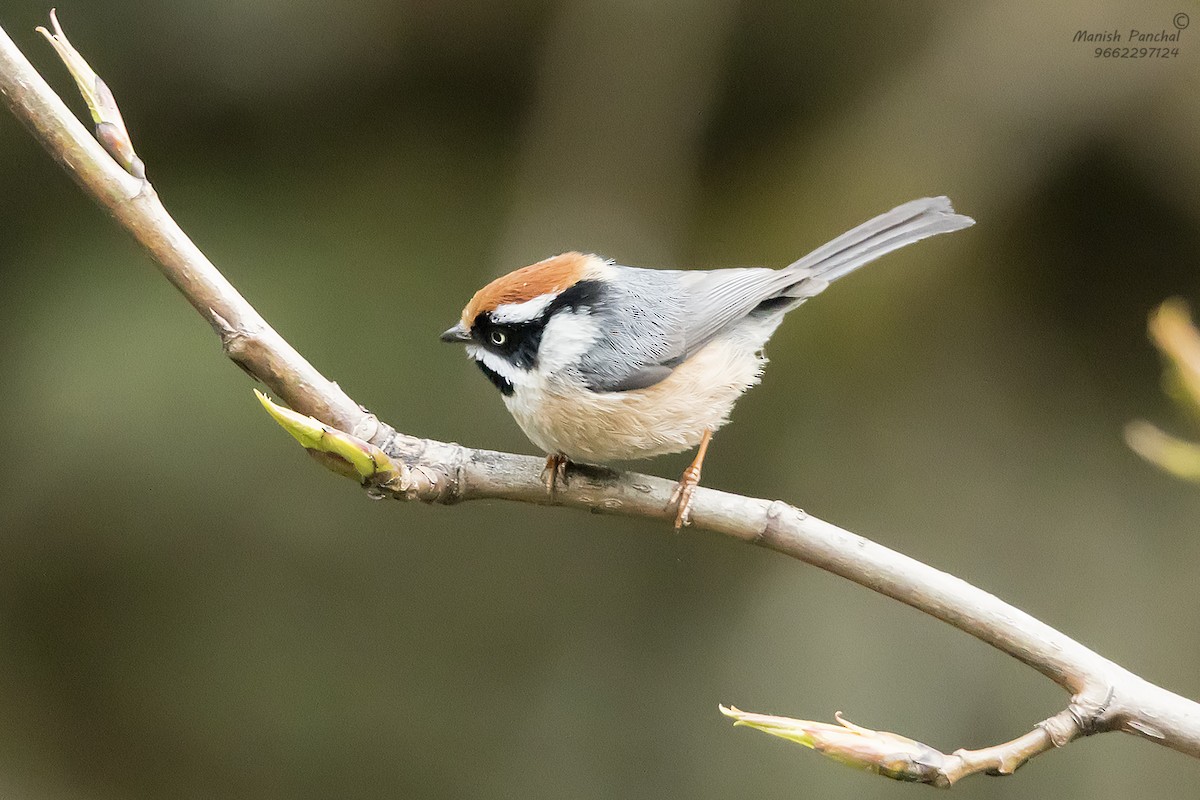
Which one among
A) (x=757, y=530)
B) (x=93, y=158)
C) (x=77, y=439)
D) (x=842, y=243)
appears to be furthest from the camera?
(x=77, y=439)

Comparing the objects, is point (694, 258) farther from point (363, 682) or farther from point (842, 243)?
point (363, 682)

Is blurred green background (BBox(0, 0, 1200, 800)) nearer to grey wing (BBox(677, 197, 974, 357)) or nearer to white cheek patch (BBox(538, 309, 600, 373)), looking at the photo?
grey wing (BBox(677, 197, 974, 357))

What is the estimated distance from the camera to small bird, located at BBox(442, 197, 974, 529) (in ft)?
6.70

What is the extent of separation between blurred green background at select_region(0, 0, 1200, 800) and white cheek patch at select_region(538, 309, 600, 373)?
1.05 meters

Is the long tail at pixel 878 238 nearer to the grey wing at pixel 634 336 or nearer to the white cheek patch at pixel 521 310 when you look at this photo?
the grey wing at pixel 634 336

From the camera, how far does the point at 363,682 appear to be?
10.7 ft

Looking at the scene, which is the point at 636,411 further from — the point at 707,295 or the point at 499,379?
the point at 707,295

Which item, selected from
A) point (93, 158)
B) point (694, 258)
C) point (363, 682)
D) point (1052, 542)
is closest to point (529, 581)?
point (363, 682)

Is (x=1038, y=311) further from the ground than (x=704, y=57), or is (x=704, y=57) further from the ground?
(x=704, y=57)

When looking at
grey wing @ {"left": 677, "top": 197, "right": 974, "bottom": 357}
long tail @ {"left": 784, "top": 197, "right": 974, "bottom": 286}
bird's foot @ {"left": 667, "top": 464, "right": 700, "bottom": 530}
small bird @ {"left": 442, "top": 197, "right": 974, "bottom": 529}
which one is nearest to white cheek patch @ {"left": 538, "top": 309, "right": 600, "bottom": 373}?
small bird @ {"left": 442, "top": 197, "right": 974, "bottom": 529}

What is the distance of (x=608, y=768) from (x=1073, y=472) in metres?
1.85

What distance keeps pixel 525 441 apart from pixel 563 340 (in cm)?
110

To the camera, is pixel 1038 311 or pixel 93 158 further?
pixel 1038 311

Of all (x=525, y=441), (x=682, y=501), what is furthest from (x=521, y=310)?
(x=525, y=441)
